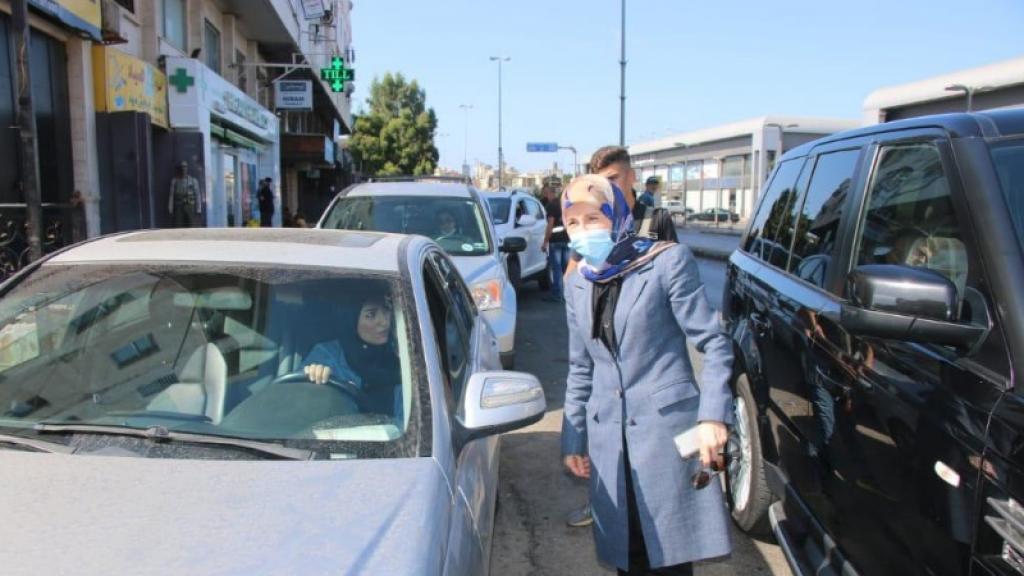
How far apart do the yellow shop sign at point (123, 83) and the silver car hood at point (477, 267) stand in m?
7.32

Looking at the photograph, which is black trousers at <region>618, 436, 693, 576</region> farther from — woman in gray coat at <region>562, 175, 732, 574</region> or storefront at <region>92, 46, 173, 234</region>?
storefront at <region>92, 46, 173, 234</region>

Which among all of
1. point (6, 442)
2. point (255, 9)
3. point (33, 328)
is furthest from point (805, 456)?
point (255, 9)

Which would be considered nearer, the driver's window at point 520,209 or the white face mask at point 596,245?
the white face mask at point 596,245

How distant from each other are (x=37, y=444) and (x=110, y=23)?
10.7m

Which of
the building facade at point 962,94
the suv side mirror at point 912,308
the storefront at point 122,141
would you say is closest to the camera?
the suv side mirror at point 912,308

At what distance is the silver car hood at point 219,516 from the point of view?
1.58m

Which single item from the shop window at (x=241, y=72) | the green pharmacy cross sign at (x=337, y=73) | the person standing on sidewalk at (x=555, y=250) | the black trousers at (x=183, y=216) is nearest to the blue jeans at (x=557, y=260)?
the person standing on sidewalk at (x=555, y=250)

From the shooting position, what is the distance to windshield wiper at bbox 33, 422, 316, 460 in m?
2.08

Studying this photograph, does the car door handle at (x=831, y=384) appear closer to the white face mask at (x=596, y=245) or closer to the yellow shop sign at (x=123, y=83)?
the white face mask at (x=596, y=245)

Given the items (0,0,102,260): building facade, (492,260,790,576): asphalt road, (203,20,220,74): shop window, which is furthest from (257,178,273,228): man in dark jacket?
(492,260,790,576): asphalt road

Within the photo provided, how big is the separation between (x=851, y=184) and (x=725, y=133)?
65.7 metres

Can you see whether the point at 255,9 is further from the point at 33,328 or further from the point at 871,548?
the point at 871,548

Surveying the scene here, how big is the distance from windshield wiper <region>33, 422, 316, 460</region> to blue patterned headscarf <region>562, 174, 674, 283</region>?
1105mm

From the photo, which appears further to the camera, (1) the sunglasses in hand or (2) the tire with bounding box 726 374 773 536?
(2) the tire with bounding box 726 374 773 536
